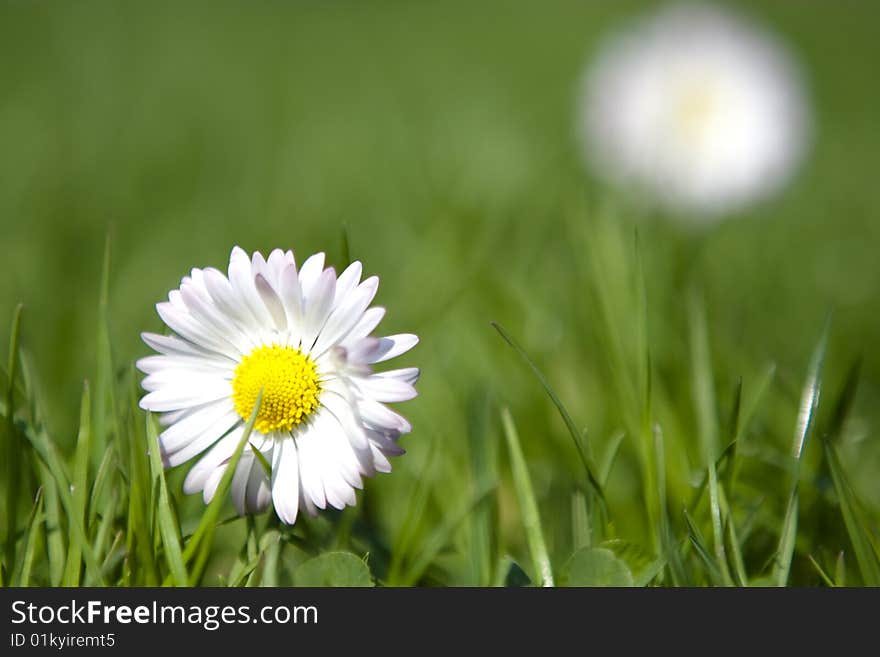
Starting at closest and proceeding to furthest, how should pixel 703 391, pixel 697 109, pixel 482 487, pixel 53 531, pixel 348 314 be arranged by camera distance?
pixel 348 314
pixel 53 531
pixel 482 487
pixel 703 391
pixel 697 109

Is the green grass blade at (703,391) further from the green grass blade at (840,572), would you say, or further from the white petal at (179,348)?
the white petal at (179,348)

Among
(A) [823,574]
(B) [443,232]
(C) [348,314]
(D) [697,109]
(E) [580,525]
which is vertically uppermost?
(D) [697,109]

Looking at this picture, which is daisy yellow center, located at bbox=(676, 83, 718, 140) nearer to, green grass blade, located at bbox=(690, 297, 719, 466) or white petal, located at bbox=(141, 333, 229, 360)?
green grass blade, located at bbox=(690, 297, 719, 466)

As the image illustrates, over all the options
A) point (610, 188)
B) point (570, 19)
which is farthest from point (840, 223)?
point (570, 19)

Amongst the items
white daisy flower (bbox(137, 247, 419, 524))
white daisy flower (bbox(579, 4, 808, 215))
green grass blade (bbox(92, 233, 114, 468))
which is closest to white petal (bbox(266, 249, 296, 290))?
white daisy flower (bbox(137, 247, 419, 524))

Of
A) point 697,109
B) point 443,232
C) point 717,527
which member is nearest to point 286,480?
point 717,527

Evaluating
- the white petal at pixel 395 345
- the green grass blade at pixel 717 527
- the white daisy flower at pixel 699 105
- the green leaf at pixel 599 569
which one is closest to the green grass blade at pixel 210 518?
the white petal at pixel 395 345

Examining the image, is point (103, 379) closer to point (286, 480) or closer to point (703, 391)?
point (286, 480)

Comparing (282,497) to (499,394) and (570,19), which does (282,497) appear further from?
(570,19)
